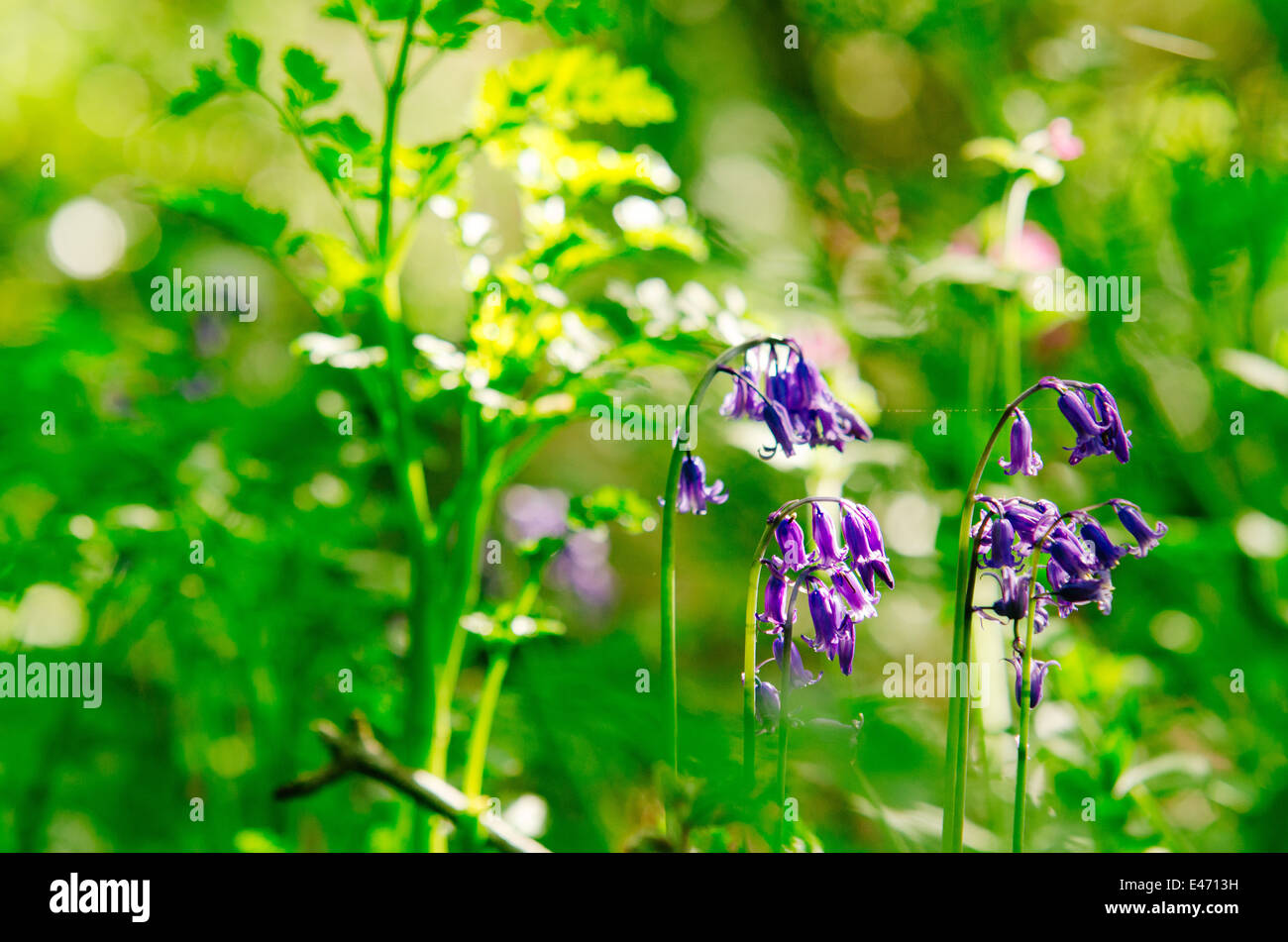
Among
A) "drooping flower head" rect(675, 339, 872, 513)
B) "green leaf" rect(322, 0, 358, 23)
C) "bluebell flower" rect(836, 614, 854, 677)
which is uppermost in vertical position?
"green leaf" rect(322, 0, 358, 23)

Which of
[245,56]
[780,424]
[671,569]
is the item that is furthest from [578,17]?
[671,569]

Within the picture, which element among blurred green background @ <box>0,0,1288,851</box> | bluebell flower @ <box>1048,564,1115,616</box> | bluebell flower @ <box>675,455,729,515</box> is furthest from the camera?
blurred green background @ <box>0,0,1288,851</box>

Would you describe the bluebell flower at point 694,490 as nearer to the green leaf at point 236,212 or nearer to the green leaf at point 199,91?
the green leaf at point 236,212

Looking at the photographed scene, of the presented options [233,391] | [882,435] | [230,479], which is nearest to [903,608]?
[882,435]

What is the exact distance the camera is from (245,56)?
0.99 m

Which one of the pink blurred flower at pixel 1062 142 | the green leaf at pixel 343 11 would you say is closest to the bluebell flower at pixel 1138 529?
the pink blurred flower at pixel 1062 142

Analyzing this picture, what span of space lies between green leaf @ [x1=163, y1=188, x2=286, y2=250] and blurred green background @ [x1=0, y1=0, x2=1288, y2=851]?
0.12 m

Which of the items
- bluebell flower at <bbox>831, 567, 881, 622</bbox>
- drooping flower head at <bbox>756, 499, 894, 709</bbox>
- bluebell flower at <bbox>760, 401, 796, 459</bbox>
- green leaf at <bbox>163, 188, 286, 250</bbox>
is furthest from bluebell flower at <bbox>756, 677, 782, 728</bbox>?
green leaf at <bbox>163, 188, 286, 250</bbox>

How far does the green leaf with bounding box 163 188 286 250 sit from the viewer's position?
992 mm

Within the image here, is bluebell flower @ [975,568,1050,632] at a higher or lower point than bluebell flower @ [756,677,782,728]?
higher

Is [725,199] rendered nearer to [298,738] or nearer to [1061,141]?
[1061,141]

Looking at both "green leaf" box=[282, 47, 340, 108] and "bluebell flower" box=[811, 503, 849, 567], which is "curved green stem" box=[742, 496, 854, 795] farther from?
"green leaf" box=[282, 47, 340, 108]

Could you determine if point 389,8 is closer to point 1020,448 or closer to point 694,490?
point 694,490

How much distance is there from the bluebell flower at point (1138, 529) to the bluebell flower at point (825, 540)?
0.26 m
